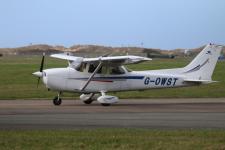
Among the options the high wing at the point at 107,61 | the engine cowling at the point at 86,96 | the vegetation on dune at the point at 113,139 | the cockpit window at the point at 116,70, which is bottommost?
the engine cowling at the point at 86,96

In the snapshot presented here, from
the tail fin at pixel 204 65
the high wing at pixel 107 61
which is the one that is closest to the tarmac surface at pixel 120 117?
the high wing at pixel 107 61

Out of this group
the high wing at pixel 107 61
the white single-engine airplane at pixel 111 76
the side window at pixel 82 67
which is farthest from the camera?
the side window at pixel 82 67

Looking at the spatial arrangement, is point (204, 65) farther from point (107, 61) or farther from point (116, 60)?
point (107, 61)

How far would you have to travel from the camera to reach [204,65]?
24.8m

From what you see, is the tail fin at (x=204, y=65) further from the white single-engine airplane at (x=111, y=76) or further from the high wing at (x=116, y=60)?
the high wing at (x=116, y=60)

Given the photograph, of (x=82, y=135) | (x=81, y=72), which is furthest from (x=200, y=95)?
(x=82, y=135)

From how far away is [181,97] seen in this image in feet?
90.4

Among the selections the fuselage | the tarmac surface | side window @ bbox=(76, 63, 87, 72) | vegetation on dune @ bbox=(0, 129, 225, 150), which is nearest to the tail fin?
the fuselage

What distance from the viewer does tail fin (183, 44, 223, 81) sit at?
971 inches

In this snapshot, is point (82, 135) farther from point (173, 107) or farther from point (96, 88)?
point (96, 88)

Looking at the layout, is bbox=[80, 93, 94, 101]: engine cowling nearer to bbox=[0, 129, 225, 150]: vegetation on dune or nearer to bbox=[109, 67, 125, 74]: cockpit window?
bbox=[109, 67, 125, 74]: cockpit window

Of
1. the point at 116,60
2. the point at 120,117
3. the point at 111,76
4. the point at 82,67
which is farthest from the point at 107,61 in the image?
the point at 120,117

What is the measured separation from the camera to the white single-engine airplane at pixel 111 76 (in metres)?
22.6

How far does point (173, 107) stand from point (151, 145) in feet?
36.3
